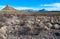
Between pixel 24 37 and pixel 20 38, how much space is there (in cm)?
47

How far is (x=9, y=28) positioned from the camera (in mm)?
26812

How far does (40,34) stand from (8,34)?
307 centimetres

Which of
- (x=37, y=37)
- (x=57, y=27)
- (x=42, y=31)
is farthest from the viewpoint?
(x=57, y=27)

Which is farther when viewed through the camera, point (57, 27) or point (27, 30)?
point (57, 27)

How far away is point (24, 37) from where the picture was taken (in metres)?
23.0

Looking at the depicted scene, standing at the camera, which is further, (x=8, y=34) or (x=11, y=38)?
(x=8, y=34)

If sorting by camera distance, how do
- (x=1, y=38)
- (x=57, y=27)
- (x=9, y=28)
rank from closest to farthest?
(x=1, y=38) < (x=9, y=28) < (x=57, y=27)

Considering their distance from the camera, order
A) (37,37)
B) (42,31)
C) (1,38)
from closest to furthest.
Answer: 1. (1,38)
2. (37,37)
3. (42,31)

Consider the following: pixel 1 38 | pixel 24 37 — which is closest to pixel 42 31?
pixel 24 37

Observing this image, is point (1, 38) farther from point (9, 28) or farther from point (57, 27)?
point (57, 27)

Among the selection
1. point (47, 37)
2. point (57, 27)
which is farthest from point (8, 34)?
point (57, 27)

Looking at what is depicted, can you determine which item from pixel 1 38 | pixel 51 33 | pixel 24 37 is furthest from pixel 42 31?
pixel 1 38

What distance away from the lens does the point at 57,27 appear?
93.9ft

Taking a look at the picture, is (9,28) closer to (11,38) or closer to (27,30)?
(27,30)
